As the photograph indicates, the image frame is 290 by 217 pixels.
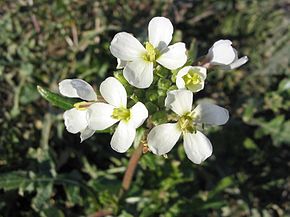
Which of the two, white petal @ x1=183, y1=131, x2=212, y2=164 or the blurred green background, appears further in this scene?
the blurred green background

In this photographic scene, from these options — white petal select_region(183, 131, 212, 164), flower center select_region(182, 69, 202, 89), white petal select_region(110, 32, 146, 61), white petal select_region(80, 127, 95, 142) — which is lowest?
white petal select_region(183, 131, 212, 164)

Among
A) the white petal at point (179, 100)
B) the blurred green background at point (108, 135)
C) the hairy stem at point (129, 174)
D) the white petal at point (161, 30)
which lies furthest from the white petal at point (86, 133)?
the blurred green background at point (108, 135)

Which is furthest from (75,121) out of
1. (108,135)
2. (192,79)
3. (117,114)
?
(108,135)

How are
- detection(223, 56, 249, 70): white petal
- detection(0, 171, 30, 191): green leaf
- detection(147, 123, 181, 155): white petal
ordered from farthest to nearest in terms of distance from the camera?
detection(0, 171, 30, 191): green leaf → detection(223, 56, 249, 70): white petal → detection(147, 123, 181, 155): white petal

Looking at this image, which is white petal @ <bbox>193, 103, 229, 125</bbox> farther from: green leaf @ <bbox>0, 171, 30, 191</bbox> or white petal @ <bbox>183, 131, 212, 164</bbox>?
green leaf @ <bbox>0, 171, 30, 191</bbox>

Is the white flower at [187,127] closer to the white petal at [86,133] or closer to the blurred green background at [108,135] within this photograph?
the white petal at [86,133]

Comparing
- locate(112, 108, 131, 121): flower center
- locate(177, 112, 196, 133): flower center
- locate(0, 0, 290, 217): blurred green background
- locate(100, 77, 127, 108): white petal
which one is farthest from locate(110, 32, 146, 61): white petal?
locate(0, 0, 290, 217): blurred green background
